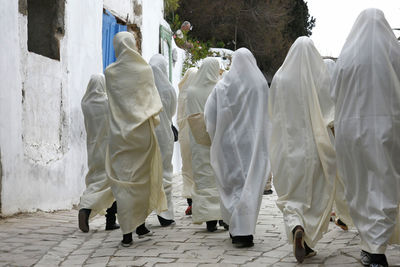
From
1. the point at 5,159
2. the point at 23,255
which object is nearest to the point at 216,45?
the point at 5,159

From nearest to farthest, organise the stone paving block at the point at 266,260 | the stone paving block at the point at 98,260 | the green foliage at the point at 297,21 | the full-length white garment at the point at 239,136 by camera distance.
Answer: the stone paving block at the point at 266,260 → the stone paving block at the point at 98,260 → the full-length white garment at the point at 239,136 → the green foliage at the point at 297,21

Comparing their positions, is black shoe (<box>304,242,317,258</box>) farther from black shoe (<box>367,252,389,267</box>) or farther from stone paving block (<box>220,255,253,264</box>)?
black shoe (<box>367,252,389,267</box>)

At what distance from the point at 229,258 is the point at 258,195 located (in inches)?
27.7

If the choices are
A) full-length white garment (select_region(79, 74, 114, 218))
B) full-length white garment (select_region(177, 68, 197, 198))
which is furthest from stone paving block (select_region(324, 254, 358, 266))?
full-length white garment (select_region(177, 68, 197, 198))

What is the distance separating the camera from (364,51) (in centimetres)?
451

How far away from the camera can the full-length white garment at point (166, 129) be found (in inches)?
270

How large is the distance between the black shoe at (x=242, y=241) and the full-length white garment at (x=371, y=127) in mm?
1179

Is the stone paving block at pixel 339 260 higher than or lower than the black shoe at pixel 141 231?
higher

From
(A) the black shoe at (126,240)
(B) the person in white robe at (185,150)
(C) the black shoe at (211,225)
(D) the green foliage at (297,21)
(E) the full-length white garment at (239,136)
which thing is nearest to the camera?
(E) the full-length white garment at (239,136)

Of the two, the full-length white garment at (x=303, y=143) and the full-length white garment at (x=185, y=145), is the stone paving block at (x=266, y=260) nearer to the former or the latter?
the full-length white garment at (x=303, y=143)

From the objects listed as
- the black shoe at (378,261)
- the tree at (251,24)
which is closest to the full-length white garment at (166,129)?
the black shoe at (378,261)

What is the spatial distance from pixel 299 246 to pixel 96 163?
276cm

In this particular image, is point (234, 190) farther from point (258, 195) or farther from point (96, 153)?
point (96, 153)

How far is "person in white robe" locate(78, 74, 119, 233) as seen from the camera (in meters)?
6.43
